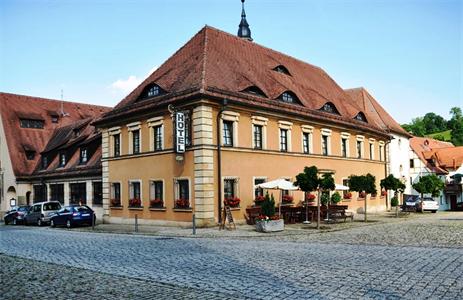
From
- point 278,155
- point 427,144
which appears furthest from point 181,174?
point 427,144

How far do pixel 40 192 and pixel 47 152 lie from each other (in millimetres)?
3666

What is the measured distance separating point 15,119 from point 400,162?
1578 inches

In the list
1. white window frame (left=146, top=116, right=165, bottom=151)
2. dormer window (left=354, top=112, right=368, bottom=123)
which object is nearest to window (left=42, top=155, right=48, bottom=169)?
white window frame (left=146, top=116, right=165, bottom=151)

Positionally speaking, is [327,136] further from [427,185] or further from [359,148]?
[427,185]

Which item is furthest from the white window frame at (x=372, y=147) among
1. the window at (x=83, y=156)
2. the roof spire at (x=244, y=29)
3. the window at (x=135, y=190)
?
the window at (x=83, y=156)

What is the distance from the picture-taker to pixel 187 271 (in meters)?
11.2

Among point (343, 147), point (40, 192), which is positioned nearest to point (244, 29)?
point (343, 147)

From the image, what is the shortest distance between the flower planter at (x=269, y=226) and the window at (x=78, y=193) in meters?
18.3

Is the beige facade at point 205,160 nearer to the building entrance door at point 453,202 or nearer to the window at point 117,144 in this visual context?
the window at point 117,144

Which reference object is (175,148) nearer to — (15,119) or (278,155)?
(278,155)

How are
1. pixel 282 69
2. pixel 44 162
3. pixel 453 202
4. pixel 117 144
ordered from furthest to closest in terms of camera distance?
pixel 453 202
pixel 44 162
pixel 282 69
pixel 117 144

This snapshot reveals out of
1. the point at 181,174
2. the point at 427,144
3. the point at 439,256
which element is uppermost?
the point at 427,144

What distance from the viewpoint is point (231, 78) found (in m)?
28.1

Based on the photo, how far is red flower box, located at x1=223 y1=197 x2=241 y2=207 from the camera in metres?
25.6
